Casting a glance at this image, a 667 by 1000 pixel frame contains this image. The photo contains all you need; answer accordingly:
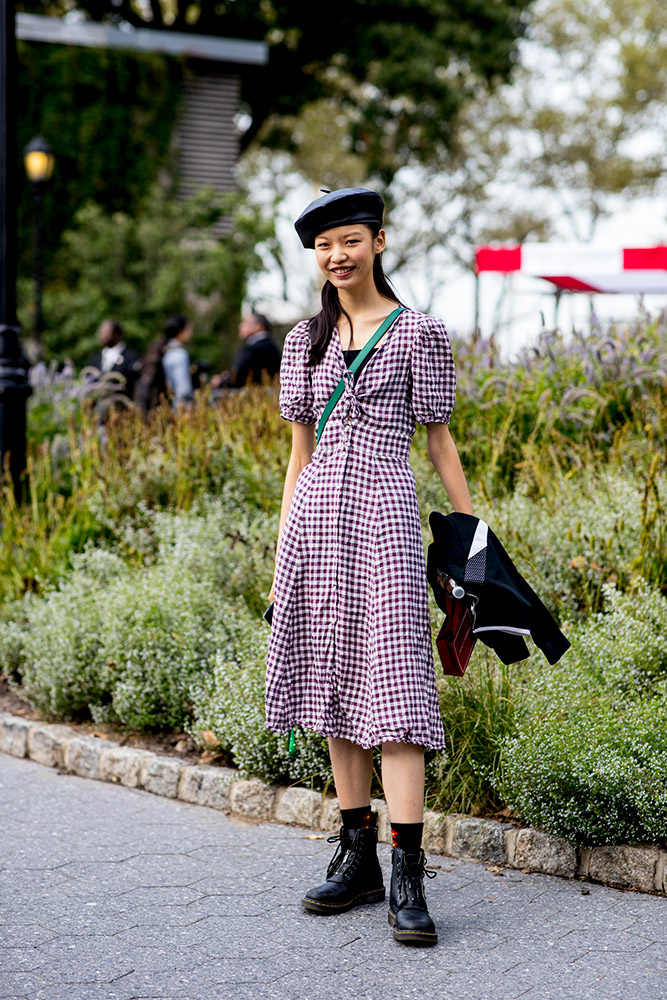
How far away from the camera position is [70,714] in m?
5.57

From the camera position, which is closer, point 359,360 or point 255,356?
point 359,360

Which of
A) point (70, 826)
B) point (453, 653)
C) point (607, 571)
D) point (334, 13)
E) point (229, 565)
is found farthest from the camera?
point (334, 13)

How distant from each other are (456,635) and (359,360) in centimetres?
84

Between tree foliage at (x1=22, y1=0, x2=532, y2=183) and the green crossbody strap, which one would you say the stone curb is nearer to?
the green crossbody strap

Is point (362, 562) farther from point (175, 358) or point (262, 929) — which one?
point (175, 358)

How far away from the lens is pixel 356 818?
141 inches

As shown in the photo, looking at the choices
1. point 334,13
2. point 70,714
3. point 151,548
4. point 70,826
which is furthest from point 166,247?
point 70,826

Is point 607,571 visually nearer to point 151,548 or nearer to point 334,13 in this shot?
point 151,548

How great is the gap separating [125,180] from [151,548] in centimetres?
1380

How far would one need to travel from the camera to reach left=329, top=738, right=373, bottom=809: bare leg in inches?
141

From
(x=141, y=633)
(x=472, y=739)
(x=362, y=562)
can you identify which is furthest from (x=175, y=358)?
(x=362, y=562)

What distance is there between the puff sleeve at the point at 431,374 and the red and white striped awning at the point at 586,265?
24.2ft

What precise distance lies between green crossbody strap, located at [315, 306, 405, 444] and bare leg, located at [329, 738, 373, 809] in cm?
92

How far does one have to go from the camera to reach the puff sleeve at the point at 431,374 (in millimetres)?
3469
